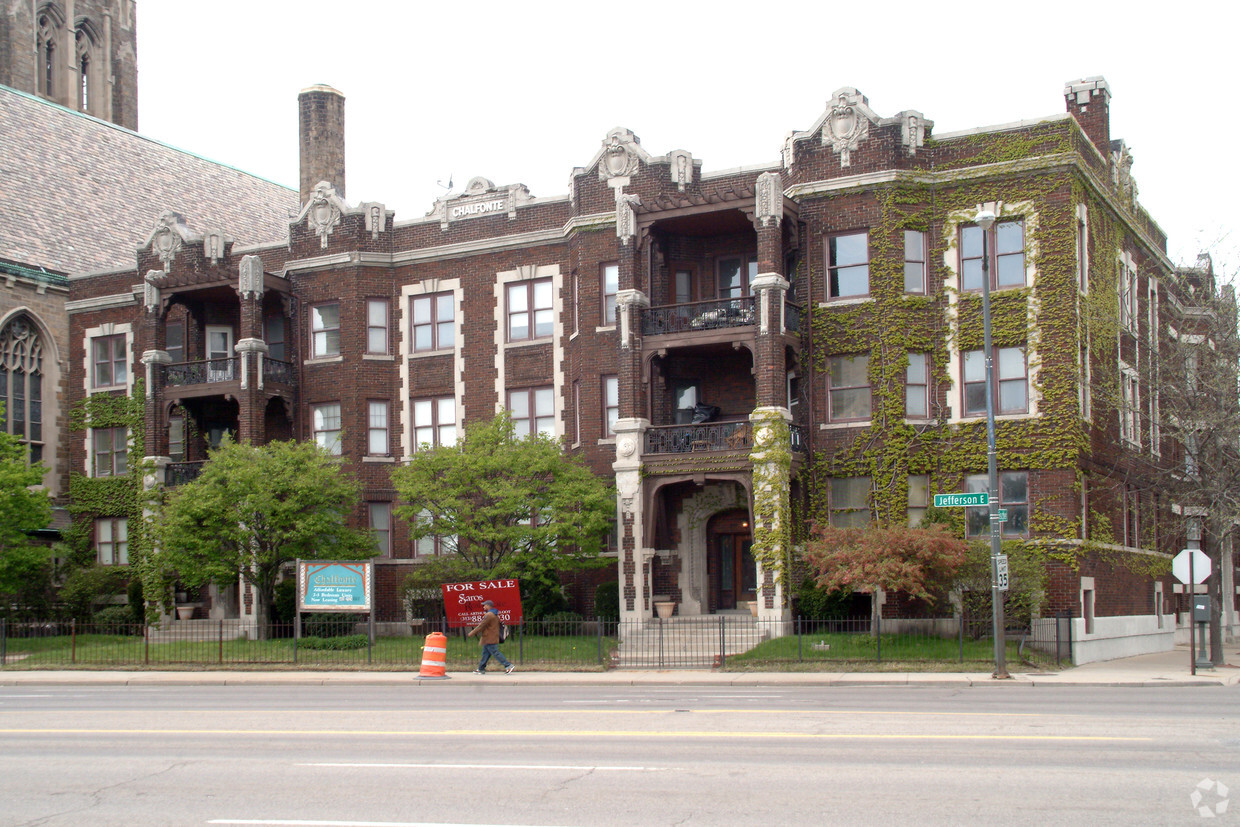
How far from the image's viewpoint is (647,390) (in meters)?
34.2

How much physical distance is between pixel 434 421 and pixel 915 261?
15.4 meters

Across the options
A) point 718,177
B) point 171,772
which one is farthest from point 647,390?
point 171,772

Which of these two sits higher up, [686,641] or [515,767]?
[515,767]

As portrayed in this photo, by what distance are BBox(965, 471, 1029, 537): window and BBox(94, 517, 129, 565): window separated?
27.7m

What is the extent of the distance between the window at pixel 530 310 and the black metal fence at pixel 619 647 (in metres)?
9.07

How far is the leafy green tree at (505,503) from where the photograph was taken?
32938 mm

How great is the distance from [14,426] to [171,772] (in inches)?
1403

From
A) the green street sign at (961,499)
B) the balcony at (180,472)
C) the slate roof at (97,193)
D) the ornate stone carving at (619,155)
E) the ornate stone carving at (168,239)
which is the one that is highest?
the slate roof at (97,193)

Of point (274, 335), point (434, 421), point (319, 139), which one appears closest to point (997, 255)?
point (434, 421)

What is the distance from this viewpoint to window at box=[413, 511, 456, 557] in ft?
115

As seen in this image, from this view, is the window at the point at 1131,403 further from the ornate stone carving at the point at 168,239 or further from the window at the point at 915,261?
the ornate stone carving at the point at 168,239

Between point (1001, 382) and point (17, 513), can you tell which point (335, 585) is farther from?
point (1001, 382)

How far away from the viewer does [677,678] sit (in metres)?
25.8

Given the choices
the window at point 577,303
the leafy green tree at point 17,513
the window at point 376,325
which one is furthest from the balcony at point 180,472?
the window at point 577,303
